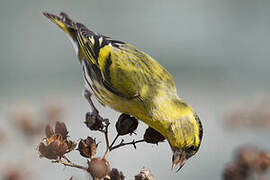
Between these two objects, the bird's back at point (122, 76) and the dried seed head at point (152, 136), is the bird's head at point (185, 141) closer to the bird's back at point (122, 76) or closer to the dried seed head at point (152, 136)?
the dried seed head at point (152, 136)

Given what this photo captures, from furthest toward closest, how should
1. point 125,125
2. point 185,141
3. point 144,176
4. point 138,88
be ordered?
point 138,88 → point 185,141 → point 125,125 → point 144,176

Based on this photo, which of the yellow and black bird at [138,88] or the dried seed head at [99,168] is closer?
the dried seed head at [99,168]

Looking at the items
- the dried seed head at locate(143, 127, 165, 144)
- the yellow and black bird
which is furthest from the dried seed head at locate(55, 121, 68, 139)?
the yellow and black bird

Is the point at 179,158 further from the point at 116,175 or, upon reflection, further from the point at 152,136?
the point at 116,175

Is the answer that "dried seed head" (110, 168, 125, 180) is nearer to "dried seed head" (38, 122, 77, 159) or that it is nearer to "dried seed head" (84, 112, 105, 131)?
"dried seed head" (38, 122, 77, 159)

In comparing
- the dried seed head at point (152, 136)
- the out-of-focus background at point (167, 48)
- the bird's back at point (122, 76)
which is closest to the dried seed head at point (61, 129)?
the dried seed head at point (152, 136)

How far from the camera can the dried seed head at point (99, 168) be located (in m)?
1.68

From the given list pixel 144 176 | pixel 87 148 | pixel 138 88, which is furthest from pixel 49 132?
pixel 138 88

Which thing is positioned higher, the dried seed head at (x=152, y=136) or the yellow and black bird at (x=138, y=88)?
the yellow and black bird at (x=138, y=88)

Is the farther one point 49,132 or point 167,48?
point 167,48

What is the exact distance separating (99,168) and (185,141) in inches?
28.2

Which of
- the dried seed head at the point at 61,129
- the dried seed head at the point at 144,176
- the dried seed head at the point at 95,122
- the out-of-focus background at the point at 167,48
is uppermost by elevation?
the out-of-focus background at the point at 167,48

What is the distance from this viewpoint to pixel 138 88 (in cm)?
267

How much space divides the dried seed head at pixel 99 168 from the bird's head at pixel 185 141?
65cm
